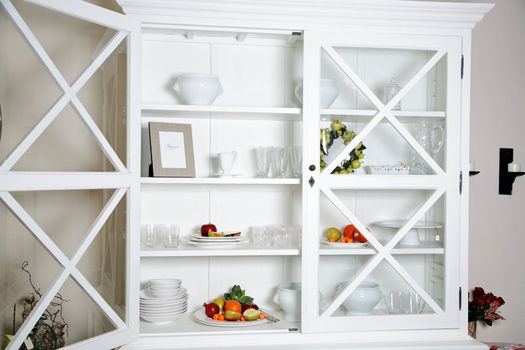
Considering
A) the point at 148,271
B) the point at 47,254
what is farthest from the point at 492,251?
the point at 47,254

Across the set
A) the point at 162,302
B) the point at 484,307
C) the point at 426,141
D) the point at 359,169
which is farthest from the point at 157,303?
the point at 484,307

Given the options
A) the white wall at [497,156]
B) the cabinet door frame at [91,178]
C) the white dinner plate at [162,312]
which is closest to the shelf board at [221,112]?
the cabinet door frame at [91,178]

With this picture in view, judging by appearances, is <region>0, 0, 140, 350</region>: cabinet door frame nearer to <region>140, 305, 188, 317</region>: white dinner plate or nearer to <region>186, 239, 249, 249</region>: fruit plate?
<region>140, 305, 188, 317</region>: white dinner plate

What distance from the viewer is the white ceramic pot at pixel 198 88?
100 inches

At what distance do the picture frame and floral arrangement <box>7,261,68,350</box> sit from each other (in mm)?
704

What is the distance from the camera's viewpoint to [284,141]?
2807mm

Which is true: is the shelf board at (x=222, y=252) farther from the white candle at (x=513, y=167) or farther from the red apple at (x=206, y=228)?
the white candle at (x=513, y=167)

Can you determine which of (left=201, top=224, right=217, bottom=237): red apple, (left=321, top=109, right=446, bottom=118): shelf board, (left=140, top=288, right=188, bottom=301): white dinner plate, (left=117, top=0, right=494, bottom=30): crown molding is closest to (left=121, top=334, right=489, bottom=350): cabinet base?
(left=140, top=288, right=188, bottom=301): white dinner plate

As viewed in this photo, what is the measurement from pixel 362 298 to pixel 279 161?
0.69m

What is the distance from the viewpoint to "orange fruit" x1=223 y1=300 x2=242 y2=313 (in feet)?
8.39

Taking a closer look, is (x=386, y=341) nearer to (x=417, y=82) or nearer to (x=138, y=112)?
(x=417, y=82)

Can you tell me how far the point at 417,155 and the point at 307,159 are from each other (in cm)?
49

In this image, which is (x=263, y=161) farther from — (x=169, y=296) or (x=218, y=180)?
(x=169, y=296)

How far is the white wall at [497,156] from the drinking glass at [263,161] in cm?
116
